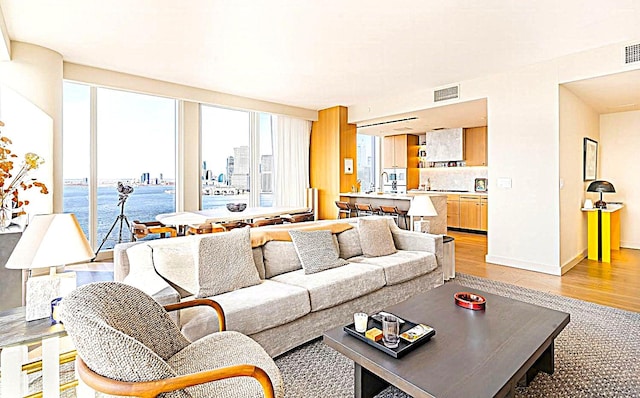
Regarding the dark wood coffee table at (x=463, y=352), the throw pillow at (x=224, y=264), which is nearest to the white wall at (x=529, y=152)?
the dark wood coffee table at (x=463, y=352)

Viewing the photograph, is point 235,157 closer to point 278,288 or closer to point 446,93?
point 446,93

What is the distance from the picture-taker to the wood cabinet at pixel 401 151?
936cm

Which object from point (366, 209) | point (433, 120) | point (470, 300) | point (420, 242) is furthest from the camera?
point (433, 120)

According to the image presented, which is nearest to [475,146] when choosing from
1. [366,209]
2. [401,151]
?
[401,151]

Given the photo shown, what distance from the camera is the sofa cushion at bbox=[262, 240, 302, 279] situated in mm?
3014

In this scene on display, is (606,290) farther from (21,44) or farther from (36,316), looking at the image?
(21,44)

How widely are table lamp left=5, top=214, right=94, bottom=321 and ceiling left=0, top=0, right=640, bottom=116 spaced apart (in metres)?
2.38

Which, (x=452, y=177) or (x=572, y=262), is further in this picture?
(x=452, y=177)

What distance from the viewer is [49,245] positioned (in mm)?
1656

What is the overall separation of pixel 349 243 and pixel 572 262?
3559 millimetres

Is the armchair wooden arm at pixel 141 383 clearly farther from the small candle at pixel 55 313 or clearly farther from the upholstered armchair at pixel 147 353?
the small candle at pixel 55 313

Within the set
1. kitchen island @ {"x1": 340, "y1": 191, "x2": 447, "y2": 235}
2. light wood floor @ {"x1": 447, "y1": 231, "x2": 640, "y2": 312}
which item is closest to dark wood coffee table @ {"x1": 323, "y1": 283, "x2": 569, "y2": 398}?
light wood floor @ {"x1": 447, "y1": 231, "x2": 640, "y2": 312}

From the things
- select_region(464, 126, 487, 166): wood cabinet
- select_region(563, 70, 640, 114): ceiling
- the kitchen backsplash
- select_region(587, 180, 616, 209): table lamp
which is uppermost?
select_region(563, 70, 640, 114): ceiling

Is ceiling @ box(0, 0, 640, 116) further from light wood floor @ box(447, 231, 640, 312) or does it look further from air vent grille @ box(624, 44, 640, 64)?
light wood floor @ box(447, 231, 640, 312)
